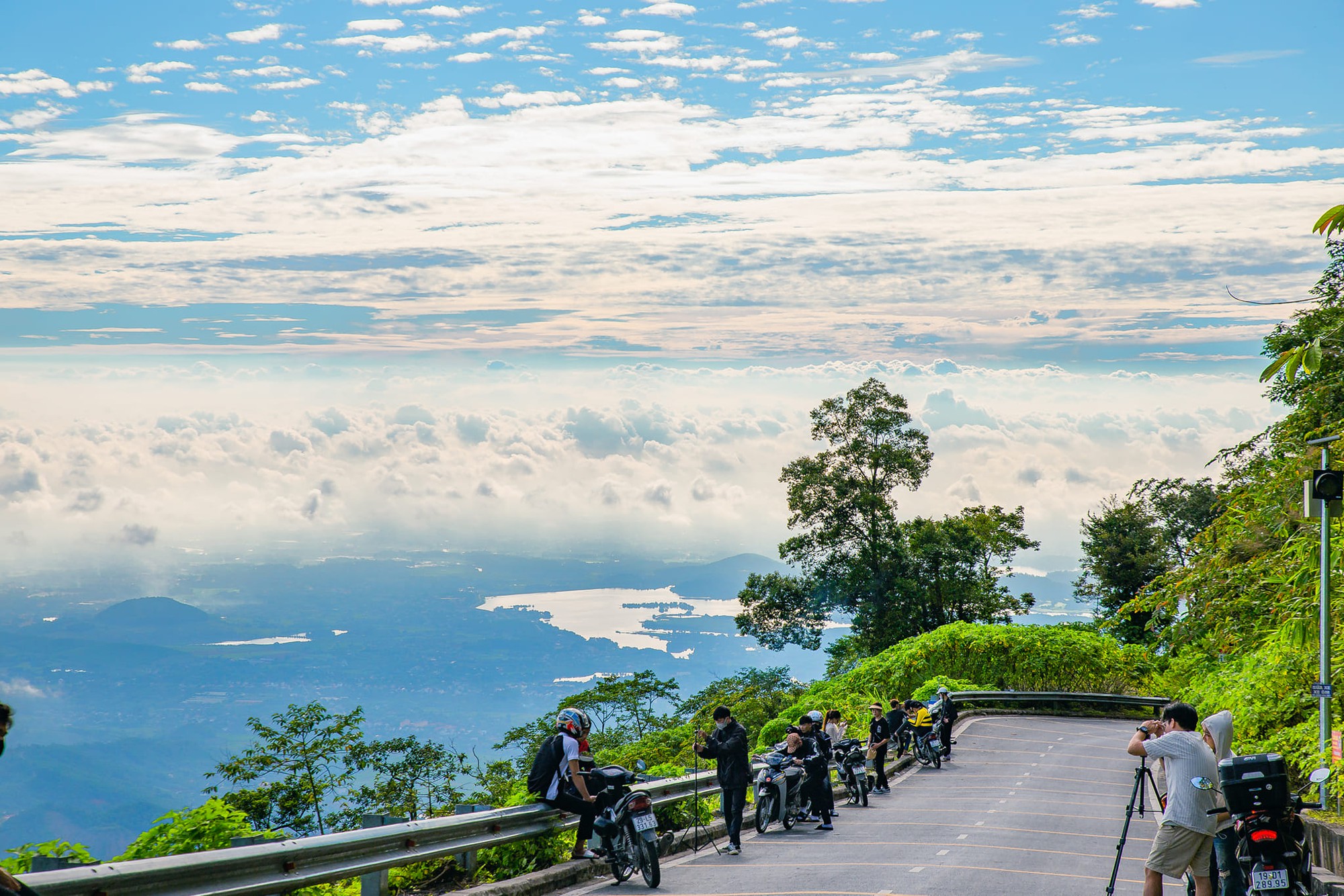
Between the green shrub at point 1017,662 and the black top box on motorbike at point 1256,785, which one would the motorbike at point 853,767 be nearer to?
the black top box on motorbike at point 1256,785

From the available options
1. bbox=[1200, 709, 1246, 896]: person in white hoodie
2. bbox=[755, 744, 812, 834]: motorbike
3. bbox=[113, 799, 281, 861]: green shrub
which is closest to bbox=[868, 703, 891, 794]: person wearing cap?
bbox=[755, 744, 812, 834]: motorbike

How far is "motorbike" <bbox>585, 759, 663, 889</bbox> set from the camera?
38.3 feet

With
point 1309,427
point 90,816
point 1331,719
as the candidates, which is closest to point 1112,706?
point 1309,427

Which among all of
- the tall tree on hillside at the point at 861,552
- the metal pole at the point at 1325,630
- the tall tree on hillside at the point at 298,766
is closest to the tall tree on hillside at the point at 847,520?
Result: the tall tree on hillside at the point at 861,552

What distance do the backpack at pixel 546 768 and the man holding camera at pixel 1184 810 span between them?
5.70 metres

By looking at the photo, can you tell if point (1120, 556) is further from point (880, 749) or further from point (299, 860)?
point (299, 860)

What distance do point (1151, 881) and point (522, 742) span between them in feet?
139

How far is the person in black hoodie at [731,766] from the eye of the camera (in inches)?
575

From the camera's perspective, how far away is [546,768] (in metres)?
12.2

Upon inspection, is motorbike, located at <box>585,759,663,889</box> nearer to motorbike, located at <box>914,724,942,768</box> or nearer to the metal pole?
the metal pole

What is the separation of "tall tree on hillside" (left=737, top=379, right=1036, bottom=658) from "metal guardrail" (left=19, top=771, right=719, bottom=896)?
38936mm

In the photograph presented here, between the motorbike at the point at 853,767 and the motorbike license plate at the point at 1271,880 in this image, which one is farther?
the motorbike at the point at 853,767

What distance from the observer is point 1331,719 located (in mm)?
13719

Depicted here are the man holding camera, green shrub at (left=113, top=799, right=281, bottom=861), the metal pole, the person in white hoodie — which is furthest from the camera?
the metal pole
